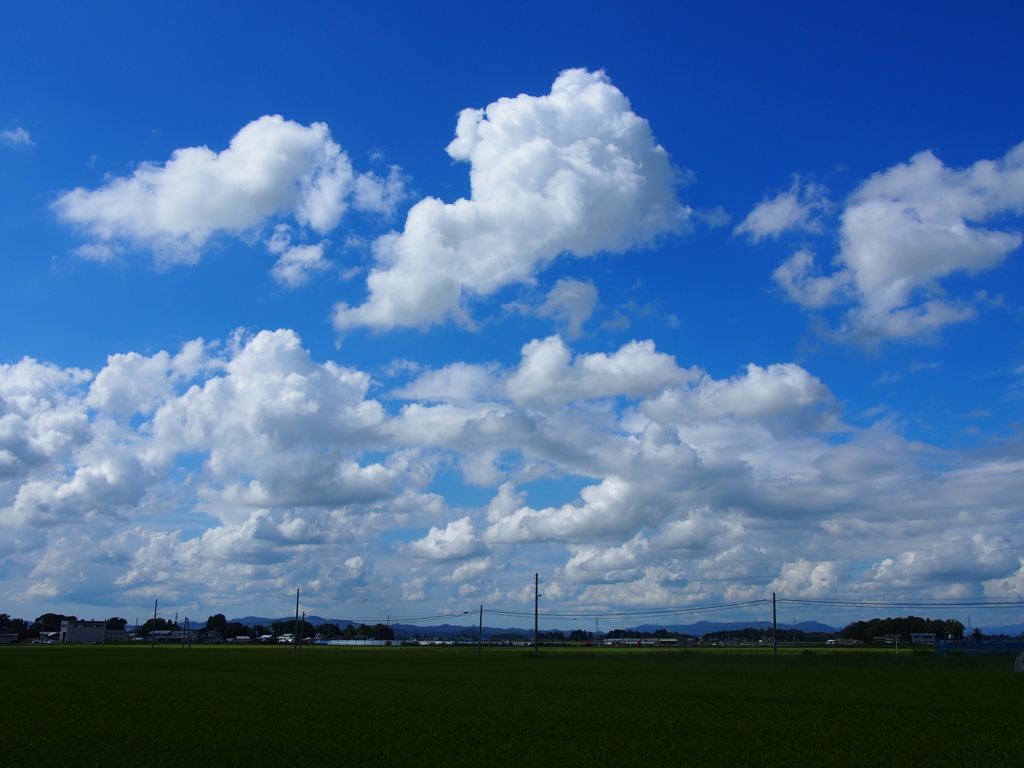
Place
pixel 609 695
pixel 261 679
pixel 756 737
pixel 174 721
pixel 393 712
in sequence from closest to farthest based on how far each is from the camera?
pixel 756 737
pixel 174 721
pixel 393 712
pixel 609 695
pixel 261 679

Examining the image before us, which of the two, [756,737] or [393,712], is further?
[393,712]

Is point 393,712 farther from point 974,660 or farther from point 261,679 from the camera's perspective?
point 974,660

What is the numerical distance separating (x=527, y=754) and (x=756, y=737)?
853 centimetres

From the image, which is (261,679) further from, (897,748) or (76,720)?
(897,748)

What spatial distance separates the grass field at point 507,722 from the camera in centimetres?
2011

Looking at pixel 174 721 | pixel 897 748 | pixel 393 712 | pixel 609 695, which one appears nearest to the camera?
pixel 897 748

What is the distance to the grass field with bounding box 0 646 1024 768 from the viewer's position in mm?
20109

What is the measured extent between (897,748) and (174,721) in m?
23.4

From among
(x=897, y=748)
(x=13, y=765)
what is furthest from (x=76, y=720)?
(x=897, y=748)

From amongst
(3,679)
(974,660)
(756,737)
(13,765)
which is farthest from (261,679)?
(974,660)

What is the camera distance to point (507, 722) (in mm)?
27234

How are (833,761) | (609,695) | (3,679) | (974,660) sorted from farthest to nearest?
(974,660) → (3,679) → (609,695) → (833,761)

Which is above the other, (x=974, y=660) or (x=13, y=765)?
(x=13, y=765)

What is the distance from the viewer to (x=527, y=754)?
20.0 meters
